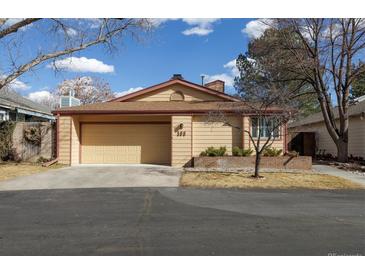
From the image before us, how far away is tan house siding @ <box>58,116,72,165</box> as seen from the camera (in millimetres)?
16922

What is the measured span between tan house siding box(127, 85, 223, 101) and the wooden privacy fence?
495cm

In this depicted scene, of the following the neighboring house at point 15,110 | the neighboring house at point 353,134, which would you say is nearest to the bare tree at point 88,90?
the neighboring house at point 15,110

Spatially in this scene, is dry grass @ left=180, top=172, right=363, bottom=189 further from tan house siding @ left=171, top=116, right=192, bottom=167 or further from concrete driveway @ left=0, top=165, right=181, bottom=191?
tan house siding @ left=171, top=116, right=192, bottom=167

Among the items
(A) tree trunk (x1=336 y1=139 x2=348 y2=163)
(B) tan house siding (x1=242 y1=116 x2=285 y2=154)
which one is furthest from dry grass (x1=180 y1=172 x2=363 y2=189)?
(A) tree trunk (x1=336 y1=139 x2=348 y2=163)

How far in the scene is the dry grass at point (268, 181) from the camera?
11.1m

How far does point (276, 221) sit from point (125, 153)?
12.6 metres

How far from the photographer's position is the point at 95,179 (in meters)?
12.4

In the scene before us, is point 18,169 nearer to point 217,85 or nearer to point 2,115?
point 2,115

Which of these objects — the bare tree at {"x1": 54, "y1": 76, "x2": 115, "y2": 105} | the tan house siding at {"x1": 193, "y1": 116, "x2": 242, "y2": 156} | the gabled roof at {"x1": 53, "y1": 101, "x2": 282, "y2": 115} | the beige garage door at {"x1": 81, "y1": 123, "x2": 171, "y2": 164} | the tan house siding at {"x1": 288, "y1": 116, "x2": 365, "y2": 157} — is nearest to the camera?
the gabled roof at {"x1": 53, "y1": 101, "x2": 282, "y2": 115}

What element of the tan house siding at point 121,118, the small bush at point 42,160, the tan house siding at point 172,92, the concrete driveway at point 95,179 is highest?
the tan house siding at point 172,92

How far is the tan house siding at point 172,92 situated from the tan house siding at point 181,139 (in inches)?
118

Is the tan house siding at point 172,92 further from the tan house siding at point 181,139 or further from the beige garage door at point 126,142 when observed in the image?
the tan house siding at point 181,139

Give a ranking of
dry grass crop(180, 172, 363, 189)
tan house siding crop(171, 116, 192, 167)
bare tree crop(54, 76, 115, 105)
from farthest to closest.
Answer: bare tree crop(54, 76, 115, 105) → tan house siding crop(171, 116, 192, 167) → dry grass crop(180, 172, 363, 189)
